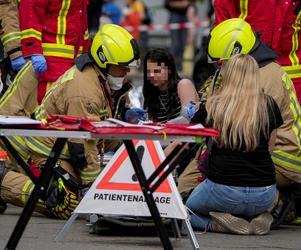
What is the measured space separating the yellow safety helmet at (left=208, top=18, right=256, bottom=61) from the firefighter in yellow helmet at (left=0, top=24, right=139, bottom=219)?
0.59 meters

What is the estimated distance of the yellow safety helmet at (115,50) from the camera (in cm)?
871

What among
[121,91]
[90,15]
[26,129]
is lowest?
[90,15]

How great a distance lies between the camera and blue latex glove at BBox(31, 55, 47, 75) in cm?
959

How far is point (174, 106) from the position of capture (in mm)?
9992

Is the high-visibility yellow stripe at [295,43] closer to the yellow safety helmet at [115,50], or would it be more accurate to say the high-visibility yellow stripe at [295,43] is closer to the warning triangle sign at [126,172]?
the yellow safety helmet at [115,50]

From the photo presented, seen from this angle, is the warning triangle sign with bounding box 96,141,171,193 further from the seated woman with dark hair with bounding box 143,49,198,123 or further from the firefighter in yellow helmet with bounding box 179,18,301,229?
the seated woman with dark hair with bounding box 143,49,198,123

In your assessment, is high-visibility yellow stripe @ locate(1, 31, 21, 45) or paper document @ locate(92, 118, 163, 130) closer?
paper document @ locate(92, 118, 163, 130)

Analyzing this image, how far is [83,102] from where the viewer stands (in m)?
8.54

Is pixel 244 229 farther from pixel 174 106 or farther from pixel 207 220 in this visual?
pixel 174 106

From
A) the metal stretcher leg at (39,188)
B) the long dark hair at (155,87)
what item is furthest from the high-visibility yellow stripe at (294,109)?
the metal stretcher leg at (39,188)

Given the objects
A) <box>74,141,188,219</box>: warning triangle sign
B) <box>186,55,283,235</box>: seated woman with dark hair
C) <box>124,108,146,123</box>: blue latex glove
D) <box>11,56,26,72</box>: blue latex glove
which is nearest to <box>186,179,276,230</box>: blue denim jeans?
<box>186,55,283,235</box>: seated woman with dark hair

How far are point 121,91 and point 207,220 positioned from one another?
4.99 feet

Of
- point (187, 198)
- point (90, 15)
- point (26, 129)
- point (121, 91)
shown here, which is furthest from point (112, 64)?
point (90, 15)

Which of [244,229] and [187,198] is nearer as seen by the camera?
[244,229]
